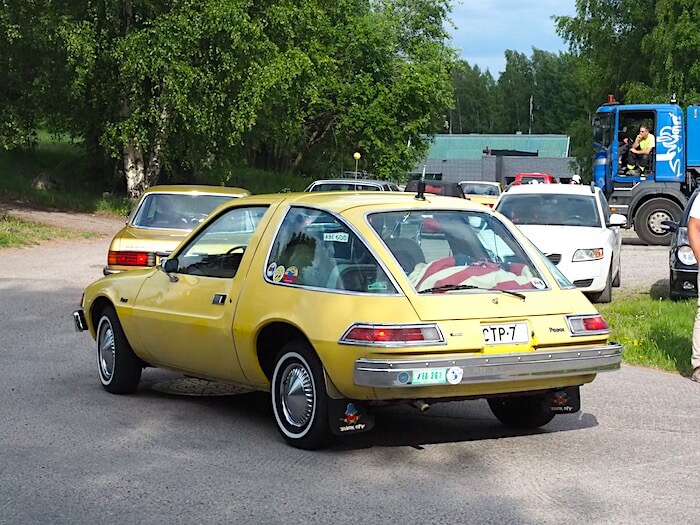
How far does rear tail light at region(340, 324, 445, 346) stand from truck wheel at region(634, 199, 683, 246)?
2289 centimetres

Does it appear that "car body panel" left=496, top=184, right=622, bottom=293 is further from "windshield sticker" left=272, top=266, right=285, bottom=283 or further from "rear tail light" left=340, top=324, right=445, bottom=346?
"rear tail light" left=340, top=324, right=445, bottom=346

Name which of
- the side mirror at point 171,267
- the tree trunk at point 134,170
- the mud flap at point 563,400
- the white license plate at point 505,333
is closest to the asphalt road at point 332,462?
the mud flap at point 563,400

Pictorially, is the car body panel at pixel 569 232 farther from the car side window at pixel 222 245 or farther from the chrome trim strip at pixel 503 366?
the chrome trim strip at pixel 503 366

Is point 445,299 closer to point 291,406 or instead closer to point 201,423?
point 291,406

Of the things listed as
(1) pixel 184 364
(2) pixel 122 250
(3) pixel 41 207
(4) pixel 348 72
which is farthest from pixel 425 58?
(1) pixel 184 364

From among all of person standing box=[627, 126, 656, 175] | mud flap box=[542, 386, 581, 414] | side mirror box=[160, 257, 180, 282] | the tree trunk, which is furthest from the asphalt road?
the tree trunk

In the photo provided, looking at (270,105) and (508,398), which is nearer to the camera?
(508,398)

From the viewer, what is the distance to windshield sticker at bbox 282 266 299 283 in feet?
24.3

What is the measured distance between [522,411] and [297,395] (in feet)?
5.23

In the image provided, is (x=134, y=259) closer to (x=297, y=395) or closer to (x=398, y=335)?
(x=297, y=395)

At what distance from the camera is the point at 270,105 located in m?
39.9

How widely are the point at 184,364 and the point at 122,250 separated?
6409 mm

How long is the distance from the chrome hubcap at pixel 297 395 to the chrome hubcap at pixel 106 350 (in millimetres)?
2355

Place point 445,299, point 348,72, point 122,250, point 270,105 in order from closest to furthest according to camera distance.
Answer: point 445,299 → point 122,250 → point 270,105 → point 348,72
